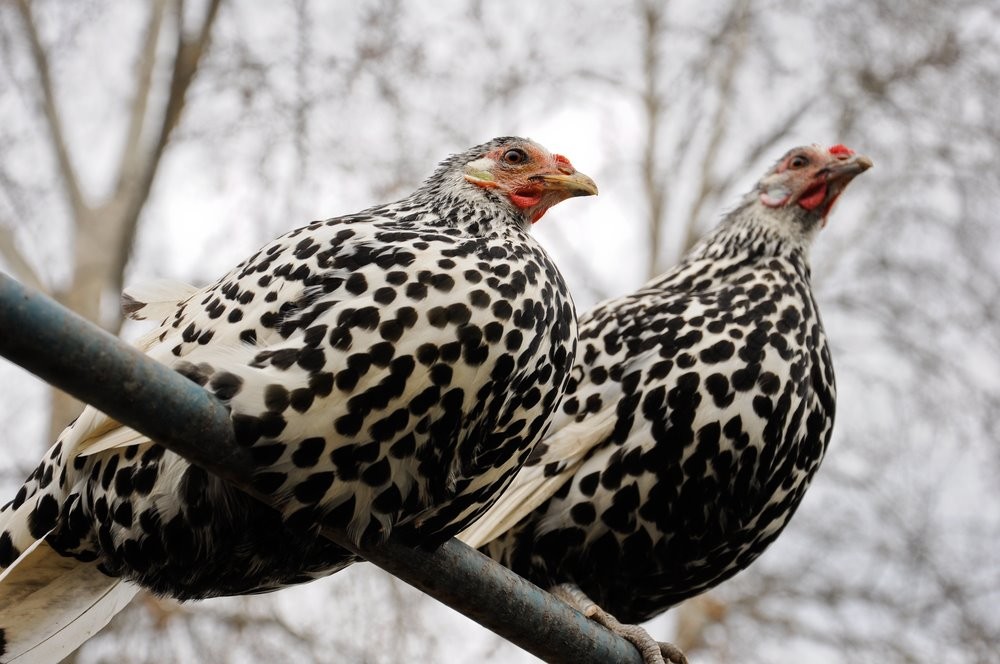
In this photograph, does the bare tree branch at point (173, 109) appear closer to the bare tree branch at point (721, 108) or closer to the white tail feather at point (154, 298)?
the white tail feather at point (154, 298)

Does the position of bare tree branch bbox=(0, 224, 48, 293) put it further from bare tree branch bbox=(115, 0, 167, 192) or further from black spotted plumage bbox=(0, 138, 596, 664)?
black spotted plumage bbox=(0, 138, 596, 664)

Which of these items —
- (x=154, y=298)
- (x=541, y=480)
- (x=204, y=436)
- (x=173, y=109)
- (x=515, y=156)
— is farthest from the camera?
(x=173, y=109)

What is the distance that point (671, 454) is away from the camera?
162 inches

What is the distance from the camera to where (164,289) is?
3.82 meters

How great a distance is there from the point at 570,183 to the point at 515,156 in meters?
0.20

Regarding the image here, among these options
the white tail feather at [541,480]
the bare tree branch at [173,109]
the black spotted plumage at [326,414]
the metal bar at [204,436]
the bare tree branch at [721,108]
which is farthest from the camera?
the bare tree branch at [721,108]

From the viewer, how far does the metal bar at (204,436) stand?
7.26 ft

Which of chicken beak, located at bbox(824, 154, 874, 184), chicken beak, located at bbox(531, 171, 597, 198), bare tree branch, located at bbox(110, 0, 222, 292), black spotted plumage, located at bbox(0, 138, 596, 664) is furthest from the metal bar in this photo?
bare tree branch, located at bbox(110, 0, 222, 292)

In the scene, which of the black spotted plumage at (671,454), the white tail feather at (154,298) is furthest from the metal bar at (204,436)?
the white tail feather at (154,298)

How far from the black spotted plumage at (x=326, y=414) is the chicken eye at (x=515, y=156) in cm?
62

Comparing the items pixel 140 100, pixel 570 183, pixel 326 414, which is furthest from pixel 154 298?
pixel 140 100

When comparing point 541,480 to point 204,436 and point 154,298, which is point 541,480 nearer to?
point 154,298

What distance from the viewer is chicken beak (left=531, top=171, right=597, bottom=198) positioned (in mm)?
4023

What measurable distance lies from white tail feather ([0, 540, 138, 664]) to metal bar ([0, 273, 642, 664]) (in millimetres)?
796
